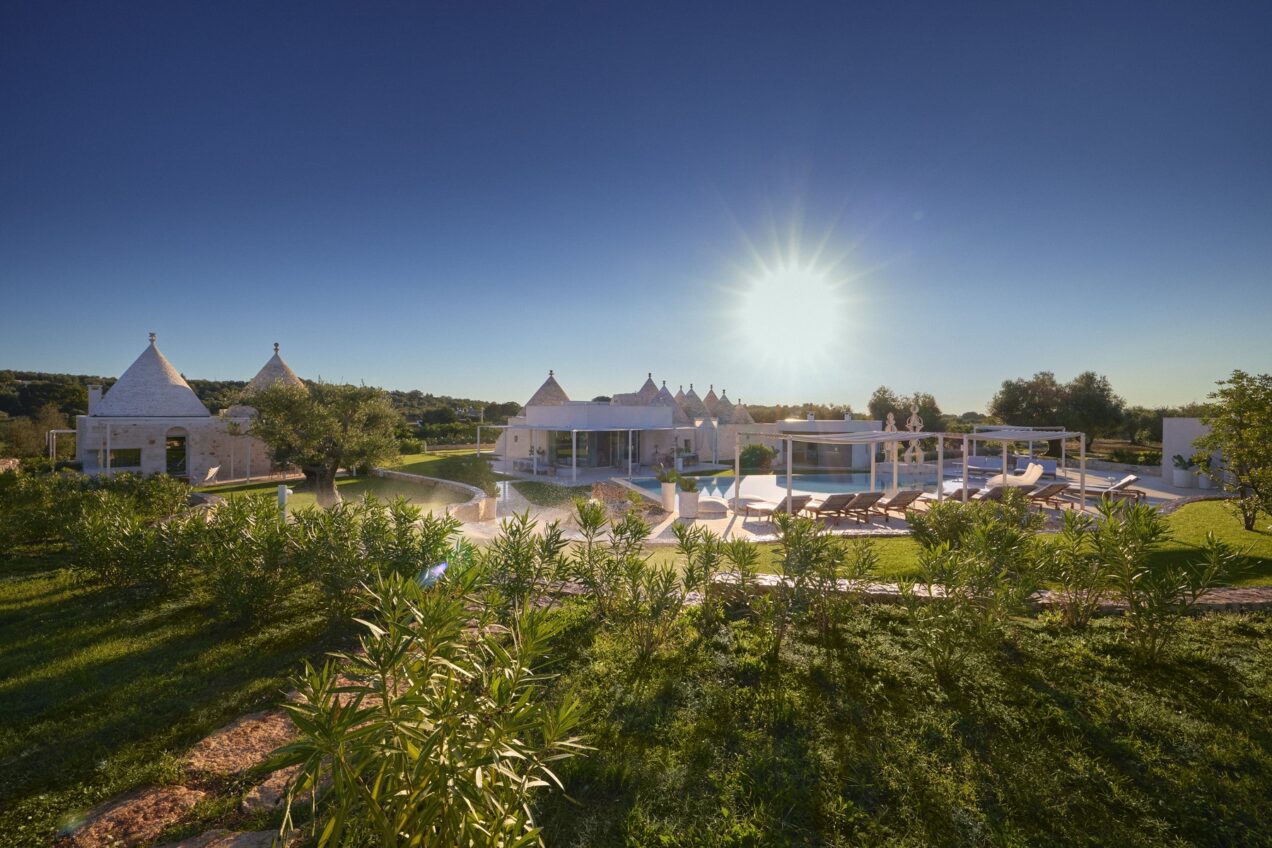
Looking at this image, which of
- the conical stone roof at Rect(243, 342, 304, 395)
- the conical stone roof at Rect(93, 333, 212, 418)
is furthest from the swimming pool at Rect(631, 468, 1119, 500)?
the conical stone roof at Rect(93, 333, 212, 418)

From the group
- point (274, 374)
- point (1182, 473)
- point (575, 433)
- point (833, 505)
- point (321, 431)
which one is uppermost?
point (274, 374)

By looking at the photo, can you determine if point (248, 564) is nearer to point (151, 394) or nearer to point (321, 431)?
point (321, 431)

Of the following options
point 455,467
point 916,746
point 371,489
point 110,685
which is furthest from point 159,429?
point 916,746

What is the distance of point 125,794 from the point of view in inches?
134

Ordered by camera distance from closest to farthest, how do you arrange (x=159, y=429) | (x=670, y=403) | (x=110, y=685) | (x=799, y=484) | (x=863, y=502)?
(x=110, y=685)
(x=863, y=502)
(x=159, y=429)
(x=799, y=484)
(x=670, y=403)

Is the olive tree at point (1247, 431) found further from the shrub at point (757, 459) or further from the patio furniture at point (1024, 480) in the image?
the shrub at point (757, 459)

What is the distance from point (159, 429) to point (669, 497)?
67.4ft

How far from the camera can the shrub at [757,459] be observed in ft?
87.4

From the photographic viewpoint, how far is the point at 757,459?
26828 millimetres

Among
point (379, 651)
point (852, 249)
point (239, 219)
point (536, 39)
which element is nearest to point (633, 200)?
point (536, 39)

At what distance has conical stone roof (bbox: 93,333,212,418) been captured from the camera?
67.2 feet

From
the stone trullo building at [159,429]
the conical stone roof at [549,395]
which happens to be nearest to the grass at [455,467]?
the conical stone roof at [549,395]

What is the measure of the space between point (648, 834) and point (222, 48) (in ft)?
42.3

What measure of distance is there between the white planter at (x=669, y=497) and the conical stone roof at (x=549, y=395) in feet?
43.6
